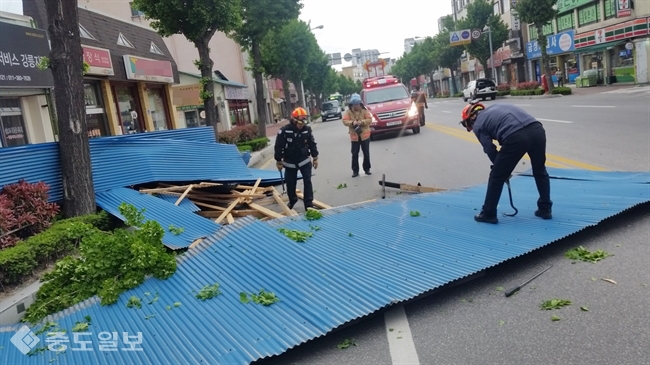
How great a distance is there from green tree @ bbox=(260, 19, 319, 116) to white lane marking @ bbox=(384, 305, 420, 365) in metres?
42.3

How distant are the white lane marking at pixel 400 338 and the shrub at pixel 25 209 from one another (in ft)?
14.4

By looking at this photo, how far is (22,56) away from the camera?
12.6 m

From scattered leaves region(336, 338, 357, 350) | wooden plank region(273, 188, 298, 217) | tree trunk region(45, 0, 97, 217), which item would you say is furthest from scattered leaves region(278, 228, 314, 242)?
tree trunk region(45, 0, 97, 217)

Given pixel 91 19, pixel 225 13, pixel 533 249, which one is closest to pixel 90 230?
pixel 533 249

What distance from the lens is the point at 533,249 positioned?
515 centimetres

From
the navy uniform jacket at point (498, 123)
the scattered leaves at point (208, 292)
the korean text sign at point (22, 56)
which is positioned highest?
the korean text sign at point (22, 56)

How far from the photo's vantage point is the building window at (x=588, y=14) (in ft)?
138

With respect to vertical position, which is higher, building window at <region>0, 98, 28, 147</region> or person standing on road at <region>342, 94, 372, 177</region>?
building window at <region>0, 98, 28, 147</region>

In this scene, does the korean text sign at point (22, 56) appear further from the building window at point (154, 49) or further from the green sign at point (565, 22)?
the green sign at point (565, 22)

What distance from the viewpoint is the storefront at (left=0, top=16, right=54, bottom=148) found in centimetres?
1216

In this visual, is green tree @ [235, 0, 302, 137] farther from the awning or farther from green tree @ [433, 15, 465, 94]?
green tree @ [433, 15, 465, 94]

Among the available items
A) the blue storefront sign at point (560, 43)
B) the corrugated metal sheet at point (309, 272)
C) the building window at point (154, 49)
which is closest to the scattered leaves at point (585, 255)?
the corrugated metal sheet at point (309, 272)

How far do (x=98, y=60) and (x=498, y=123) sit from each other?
15.7m

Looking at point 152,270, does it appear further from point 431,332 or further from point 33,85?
point 33,85
